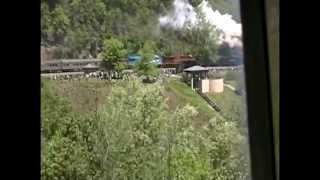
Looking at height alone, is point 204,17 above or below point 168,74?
above

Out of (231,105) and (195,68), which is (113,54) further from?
(231,105)

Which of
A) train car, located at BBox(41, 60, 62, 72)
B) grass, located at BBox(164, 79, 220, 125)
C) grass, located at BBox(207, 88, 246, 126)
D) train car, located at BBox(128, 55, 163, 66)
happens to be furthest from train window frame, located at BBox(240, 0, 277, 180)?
train car, located at BBox(41, 60, 62, 72)

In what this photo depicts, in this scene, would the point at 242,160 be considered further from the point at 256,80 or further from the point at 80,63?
the point at 80,63

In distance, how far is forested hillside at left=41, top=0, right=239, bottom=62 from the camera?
113cm

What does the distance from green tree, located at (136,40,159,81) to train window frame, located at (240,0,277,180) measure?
0.29 metres

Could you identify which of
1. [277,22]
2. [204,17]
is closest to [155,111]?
[204,17]

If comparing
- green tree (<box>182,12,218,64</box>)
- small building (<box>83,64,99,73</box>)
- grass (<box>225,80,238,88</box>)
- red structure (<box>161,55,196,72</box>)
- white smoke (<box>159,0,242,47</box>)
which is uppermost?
white smoke (<box>159,0,242,47</box>)

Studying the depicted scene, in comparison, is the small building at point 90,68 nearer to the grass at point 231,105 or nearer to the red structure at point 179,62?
the red structure at point 179,62

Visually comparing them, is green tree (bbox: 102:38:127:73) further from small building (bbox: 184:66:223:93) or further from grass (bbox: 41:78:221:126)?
small building (bbox: 184:66:223:93)

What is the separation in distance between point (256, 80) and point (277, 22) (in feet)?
0.58

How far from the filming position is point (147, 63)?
4.00 feet

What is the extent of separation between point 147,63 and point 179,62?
0.31 feet

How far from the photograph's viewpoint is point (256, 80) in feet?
4.33

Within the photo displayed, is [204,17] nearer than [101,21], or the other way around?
[101,21]
